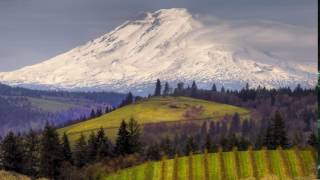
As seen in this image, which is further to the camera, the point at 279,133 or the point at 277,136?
the point at 279,133

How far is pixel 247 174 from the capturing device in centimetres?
12119

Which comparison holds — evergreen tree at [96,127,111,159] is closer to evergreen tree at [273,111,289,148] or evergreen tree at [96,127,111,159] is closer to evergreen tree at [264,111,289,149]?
evergreen tree at [264,111,289,149]

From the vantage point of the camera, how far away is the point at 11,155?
16975cm

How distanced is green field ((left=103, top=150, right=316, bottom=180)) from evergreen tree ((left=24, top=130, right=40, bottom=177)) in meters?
40.6

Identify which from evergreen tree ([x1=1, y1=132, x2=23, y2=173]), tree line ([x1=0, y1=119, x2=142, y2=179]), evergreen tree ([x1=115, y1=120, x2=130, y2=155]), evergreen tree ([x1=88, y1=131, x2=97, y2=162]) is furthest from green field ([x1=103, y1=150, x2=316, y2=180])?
evergreen tree ([x1=1, y1=132, x2=23, y2=173])

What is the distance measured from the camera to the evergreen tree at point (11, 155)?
16900cm

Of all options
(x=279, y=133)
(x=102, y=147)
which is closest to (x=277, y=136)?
(x=279, y=133)

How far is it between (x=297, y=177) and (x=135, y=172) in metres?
36.6

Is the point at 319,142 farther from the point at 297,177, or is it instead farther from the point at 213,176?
the point at 213,176

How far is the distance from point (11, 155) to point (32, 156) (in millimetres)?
8945

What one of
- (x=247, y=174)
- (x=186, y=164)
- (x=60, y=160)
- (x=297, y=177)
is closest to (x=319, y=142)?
(x=297, y=177)

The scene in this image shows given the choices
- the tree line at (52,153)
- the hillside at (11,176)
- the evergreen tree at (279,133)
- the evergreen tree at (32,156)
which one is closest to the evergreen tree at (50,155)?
the tree line at (52,153)

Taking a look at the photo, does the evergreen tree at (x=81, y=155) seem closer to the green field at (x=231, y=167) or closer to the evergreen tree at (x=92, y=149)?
the evergreen tree at (x=92, y=149)

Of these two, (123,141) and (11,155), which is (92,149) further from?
(11,155)
